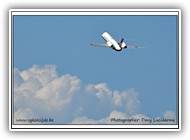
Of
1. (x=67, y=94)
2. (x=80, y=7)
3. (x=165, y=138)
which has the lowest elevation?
(x=165, y=138)

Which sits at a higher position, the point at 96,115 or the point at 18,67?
the point at 18,67

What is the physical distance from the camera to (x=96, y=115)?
3594 mm

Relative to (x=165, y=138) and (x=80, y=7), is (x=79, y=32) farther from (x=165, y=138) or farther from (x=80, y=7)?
(x=165, y=138)

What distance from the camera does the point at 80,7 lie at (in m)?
3.62

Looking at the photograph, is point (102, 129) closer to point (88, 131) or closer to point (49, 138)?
point (88, 131)

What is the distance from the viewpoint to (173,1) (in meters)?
3.62

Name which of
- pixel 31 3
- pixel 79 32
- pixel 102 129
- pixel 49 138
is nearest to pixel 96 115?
pixel 102 129

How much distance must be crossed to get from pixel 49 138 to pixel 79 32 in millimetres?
826

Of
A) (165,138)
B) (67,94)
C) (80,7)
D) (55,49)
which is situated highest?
(80,7)

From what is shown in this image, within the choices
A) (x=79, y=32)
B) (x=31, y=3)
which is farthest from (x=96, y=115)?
(x=31, y=3)

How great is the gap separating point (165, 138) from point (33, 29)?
4.21 ft

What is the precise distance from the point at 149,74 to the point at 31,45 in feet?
3.00

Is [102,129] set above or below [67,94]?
below

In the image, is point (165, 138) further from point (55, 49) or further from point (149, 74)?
point (55, 49)
